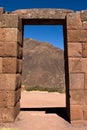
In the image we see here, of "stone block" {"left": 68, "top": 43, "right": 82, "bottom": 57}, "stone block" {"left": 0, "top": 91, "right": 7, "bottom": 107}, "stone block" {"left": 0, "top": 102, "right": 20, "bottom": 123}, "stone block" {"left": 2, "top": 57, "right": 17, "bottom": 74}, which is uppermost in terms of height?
"stone block" {"left": 68, "top": 43, "right": 82, "bottom": 57}

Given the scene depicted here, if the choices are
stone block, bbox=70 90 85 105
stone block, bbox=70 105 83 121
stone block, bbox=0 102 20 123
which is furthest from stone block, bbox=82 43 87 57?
stone block, bbox=0 102 20 123

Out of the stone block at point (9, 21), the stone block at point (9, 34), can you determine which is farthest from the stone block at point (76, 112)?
the stone block at point (9, 21)

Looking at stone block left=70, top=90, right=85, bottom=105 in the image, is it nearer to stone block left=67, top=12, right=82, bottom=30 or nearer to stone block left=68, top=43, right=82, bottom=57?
stone block left=68, top=43, right=82, bottom=57

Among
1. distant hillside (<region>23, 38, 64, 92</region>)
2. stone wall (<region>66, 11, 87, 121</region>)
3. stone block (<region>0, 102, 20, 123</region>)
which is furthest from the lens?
distant hillside (<region>23, 38, 64, 92</region>)

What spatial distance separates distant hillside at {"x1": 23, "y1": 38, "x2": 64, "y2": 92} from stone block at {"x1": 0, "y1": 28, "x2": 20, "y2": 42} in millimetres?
51964

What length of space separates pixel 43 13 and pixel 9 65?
2.36 m

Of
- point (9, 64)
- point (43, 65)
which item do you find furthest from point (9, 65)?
point (43, 65)

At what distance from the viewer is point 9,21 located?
823 cm

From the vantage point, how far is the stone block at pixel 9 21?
323 inches

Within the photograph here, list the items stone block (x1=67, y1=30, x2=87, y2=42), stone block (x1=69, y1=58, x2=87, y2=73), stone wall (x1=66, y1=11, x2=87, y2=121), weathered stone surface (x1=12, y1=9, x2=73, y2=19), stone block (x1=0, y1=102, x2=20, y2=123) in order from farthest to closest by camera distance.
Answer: weathered stone surface (x1=12, y1=9, x2=73, y2=19) → stone block (x1=67, y1=30, x2=87, y2=42) → stone block (x1=69, y1=58, x2=87, y2=73) → stone wall (x1=66, y1=11, x2=87, y2=121) → stone block (x1=0, y1=102, x2=20, y2=123)

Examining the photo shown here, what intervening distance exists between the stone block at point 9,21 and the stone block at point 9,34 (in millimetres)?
143

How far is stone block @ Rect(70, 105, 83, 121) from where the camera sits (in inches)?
314

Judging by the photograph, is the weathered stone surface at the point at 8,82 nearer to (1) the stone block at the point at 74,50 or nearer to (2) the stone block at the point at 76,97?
(2) the stone block at the point at 76,97

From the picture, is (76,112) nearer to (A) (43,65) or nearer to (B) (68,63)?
(B) (68,63)
